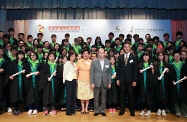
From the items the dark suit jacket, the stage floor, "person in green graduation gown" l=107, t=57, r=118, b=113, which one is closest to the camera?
the stage floor

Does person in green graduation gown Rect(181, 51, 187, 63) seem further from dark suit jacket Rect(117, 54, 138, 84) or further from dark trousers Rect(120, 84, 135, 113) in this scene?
dark trousers Rect(120, 84, 135, 113)

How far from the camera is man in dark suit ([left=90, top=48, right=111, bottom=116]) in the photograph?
14.2ft

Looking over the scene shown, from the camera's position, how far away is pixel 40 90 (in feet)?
15.0

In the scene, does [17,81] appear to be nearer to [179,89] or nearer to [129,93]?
[129,93]

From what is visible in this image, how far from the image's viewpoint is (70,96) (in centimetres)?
441

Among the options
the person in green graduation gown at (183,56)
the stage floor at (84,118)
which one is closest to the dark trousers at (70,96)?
the stage floor at (84,118)

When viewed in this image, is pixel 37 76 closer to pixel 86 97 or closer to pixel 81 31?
pixel 86 97

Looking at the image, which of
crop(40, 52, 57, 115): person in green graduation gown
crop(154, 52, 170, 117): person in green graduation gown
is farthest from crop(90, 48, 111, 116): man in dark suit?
crop(154, 52, 170, 117): person in green graduation gown

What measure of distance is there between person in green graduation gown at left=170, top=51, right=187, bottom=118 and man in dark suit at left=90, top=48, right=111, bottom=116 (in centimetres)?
137

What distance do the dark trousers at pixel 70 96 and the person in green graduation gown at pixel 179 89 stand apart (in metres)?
2.06

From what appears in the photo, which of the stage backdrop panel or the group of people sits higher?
the stage backdrop panel

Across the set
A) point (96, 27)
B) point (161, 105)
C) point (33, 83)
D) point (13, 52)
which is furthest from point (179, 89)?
point (96, 27)

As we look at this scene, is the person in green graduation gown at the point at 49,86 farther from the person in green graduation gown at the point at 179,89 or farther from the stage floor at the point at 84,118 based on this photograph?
the person in green graduation gown at the point at 179,89

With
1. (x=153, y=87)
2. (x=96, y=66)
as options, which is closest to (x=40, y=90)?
(x=96, y=66)
